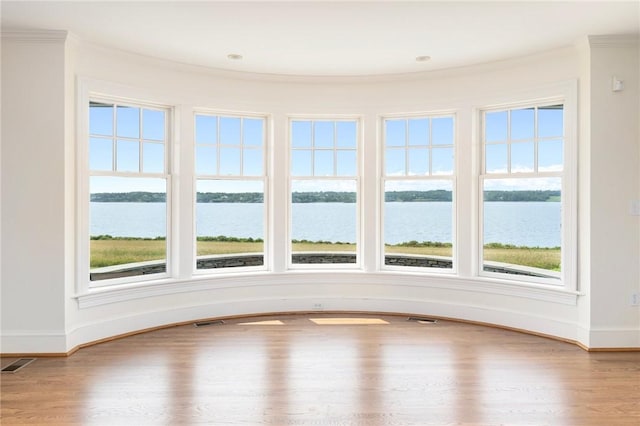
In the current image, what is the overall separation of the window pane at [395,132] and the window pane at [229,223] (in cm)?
165

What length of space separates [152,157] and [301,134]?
1.77m

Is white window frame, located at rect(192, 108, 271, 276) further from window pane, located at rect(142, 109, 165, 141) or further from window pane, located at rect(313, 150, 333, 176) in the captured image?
window pane, located at rect(313, 150, 333, 176)

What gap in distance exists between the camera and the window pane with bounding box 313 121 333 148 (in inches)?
228

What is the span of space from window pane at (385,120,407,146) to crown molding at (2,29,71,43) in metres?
3.49

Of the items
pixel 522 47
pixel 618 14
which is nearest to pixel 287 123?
pixel 522 47

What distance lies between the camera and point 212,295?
540 cm

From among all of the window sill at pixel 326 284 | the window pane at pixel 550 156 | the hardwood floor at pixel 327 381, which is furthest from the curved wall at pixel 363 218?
the window pane at pixel 550 156

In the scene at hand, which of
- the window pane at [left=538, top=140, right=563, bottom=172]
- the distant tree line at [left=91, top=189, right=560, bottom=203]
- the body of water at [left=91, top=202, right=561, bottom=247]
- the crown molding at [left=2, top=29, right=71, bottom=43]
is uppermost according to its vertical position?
the crown molding at [left=2, top=29, right=71, bottom=43]

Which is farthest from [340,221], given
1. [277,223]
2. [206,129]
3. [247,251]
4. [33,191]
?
[33,191]

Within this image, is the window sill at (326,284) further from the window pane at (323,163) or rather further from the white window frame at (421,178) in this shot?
the window pane at (323,163)

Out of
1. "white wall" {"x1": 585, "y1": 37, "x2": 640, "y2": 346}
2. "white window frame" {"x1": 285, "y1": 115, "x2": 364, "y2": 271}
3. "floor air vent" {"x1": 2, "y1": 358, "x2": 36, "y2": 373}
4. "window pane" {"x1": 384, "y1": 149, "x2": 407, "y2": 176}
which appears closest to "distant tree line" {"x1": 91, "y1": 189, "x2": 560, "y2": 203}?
"white window frame" {"x1": 285, "y1": 115, "x2": 364, "y2": 271}

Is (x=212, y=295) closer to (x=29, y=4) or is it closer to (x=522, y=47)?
(x=29, y=4)

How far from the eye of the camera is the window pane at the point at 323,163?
5.79 metres

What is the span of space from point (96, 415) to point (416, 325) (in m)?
3.27
